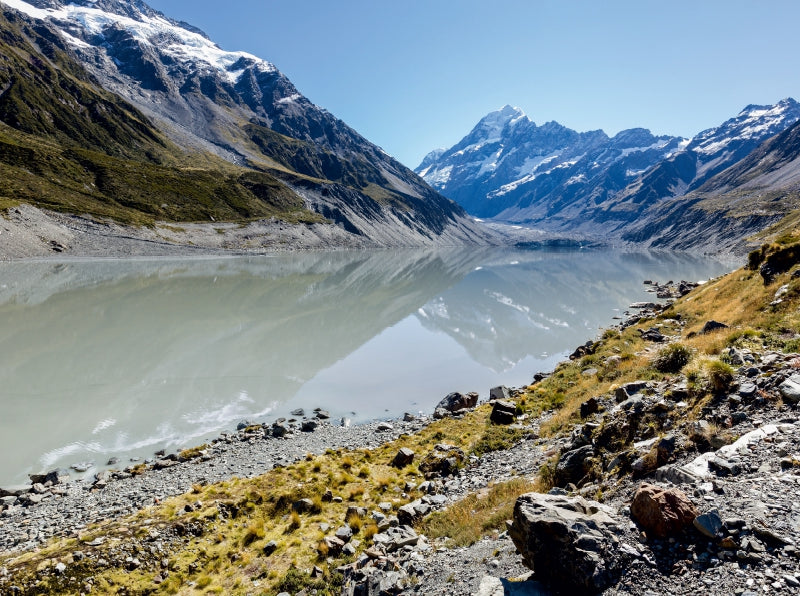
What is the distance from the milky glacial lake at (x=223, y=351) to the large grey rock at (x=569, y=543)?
55.6 feet

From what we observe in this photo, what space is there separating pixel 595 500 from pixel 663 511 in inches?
88.8

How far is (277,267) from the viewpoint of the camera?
333ft

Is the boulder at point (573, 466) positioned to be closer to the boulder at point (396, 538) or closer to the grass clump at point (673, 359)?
the boulder at point (396, 538)

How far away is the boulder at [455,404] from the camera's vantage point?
73.5ft

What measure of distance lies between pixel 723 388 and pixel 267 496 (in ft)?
42.3

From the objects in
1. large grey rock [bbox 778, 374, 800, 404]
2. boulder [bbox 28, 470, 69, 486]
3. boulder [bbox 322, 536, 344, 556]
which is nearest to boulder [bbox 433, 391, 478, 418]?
boulder [bbox 322, 536, 344, 556]

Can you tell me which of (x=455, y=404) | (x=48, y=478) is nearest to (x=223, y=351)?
(x=48, y=478)

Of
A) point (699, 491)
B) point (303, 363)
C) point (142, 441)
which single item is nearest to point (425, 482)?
point (699, 491)

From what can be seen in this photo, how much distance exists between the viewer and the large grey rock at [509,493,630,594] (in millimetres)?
6152

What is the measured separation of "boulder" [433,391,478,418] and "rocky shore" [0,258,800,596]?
458 centimetres

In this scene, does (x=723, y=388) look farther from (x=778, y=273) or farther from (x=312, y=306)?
(x=312, y=306)

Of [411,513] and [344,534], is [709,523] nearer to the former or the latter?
[411,513]

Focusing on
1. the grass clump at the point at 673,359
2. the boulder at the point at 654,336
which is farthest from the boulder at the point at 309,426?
the boulder at the point at 654,336

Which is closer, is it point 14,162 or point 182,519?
point 182,519
